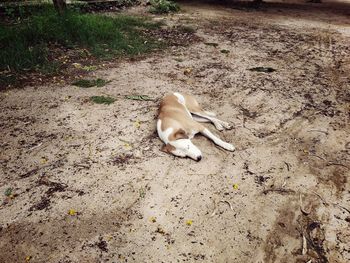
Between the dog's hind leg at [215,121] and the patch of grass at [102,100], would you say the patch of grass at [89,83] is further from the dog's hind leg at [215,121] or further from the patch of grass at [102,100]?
the dog's hind leg at [215,121]

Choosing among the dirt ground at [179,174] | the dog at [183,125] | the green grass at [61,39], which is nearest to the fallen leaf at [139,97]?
the dirt ground at [179,174]

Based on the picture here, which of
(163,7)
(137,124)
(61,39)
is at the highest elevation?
(163,7)

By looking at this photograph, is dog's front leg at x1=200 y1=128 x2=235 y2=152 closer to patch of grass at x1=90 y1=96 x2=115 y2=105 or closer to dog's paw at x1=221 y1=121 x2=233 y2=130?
dog's paw at x1=221 y1=121 x2=233 y2=130

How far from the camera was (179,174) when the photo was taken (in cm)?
400

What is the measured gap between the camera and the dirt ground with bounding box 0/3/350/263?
314 centimetres

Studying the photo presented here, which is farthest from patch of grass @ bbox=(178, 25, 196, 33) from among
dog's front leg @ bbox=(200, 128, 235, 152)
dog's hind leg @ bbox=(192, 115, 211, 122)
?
dog's front leg @ bbox=(200, 128, 235, 152)

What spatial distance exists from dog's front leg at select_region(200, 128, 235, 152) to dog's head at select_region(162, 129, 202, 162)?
42 cm

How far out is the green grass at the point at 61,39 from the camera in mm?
6914

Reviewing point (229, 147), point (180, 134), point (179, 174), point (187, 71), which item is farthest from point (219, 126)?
point (187, 71)

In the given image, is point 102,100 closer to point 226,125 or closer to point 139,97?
point 139,97

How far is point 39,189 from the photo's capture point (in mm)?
3766

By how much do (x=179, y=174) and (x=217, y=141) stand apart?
85 cm

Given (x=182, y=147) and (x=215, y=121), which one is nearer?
(x=182, y=147)

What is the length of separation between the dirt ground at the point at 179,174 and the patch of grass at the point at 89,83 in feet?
0.69
